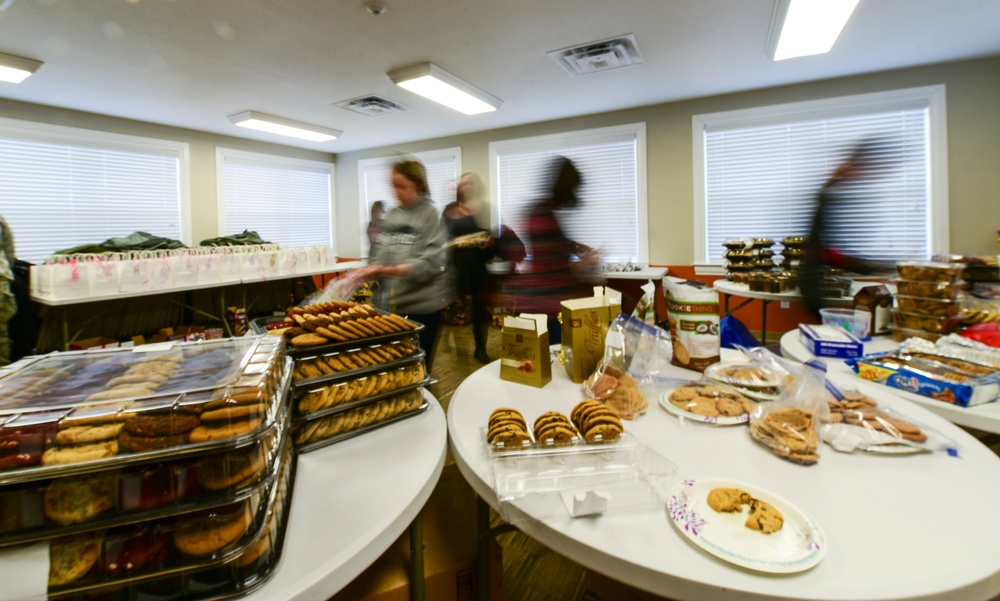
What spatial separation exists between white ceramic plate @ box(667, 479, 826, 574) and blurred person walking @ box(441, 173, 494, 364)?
9.17 feet

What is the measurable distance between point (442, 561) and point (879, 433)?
92 centimetres

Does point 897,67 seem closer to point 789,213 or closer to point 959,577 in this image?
point 789,213

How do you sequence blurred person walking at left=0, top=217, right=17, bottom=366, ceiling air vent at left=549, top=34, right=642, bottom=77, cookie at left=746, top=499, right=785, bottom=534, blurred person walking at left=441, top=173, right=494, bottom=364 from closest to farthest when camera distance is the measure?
1. cookie at left=746, top=499, right=785, bottom=534
2. blurred person walking at left=0, top=217, right=17, bottom=366
3. ceiling air vent at left=549, top=34, right=642, bottom=77
4. blurred person walking at left=441, top=173, right=494, bottom=364

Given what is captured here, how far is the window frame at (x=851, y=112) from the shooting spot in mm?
3768

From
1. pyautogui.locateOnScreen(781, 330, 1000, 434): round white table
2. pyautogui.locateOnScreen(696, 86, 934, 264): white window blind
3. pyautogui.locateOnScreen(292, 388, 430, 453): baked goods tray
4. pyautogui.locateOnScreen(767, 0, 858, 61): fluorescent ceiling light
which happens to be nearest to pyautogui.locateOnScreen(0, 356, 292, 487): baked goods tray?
pyautogui.locateOnScreen(292, 388, 430, 453): baked goods tray

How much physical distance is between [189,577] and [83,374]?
0.44 meters

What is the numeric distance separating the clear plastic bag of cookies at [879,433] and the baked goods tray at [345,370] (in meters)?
0.88

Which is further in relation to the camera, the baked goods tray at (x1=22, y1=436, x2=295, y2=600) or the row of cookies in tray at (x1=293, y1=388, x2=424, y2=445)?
the row of cookies in tray at (x1=293, y1=388, x2=424, y2=445)

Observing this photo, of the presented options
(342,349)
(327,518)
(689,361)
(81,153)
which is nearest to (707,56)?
(689,361)

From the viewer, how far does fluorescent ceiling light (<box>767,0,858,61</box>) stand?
259 cm

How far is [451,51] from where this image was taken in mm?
3209

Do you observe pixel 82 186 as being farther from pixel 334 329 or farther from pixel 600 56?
pixel 334 329

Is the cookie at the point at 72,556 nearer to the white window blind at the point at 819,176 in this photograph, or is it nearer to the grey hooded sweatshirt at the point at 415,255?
the grey hooded sweatshirt at the point at 415,255

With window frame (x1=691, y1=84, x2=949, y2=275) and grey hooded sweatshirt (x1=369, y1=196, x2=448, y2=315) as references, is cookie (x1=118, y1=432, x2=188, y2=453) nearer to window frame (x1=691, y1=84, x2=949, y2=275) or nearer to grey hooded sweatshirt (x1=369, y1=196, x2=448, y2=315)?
grey hooded sweatshirt (x1=369, y1=196, x2=448, y2=315)
